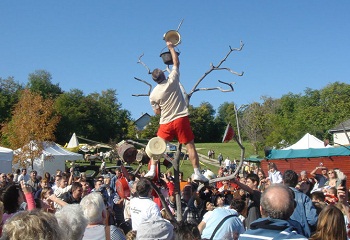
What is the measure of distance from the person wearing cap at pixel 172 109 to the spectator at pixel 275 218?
2879mm

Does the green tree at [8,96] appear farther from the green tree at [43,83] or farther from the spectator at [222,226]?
the spectator at [222,226]

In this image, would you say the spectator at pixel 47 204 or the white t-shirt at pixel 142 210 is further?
the white t-shirt at pixel 142 210

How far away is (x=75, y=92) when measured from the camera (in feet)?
230

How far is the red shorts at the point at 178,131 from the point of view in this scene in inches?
242

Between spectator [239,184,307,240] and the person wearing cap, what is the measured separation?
9.45 ft

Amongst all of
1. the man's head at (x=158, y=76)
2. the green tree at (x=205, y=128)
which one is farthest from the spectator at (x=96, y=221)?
the green tree at (x=205, y=128)

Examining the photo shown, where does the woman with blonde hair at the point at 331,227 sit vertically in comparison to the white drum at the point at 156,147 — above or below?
below

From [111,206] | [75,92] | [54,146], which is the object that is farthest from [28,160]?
Answer: [75,92]

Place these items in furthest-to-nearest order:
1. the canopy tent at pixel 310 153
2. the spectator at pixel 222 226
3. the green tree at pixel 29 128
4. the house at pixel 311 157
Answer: the green tree at pixel 29 128, the canopy tent at pixel 310 153, the house at pixel 311 157, the spectator at pixel 222 226

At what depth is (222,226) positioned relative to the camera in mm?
4844

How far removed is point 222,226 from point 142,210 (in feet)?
4.79

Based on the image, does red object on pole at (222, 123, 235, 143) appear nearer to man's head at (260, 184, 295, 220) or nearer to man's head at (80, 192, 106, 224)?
man's head at (80, 192, 106, 224)

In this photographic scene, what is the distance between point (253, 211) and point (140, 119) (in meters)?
105

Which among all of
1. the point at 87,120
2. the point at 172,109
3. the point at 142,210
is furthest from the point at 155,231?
the point at 87,120
